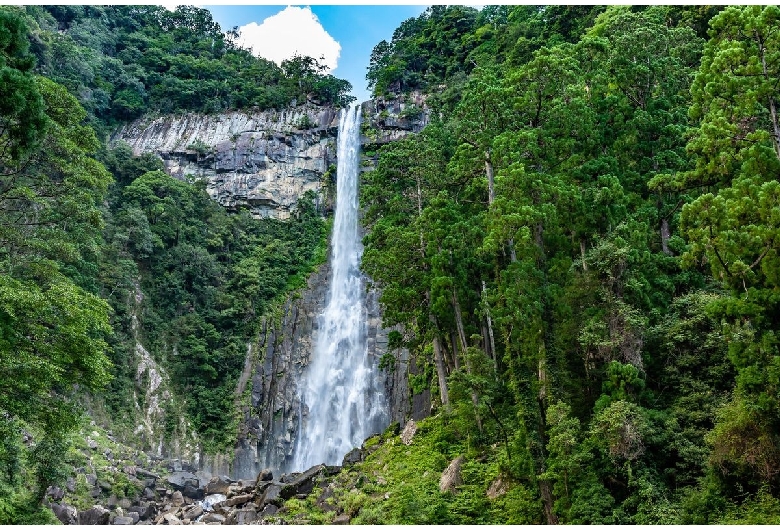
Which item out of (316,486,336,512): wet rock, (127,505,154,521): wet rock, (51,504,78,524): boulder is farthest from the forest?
(127,505,154,521): wet rock

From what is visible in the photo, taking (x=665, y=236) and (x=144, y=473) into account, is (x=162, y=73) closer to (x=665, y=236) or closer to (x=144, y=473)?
(x=144, y=473)

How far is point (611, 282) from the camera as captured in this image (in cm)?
1121

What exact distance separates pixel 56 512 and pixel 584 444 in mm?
12424

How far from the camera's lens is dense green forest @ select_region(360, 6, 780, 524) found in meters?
8.62

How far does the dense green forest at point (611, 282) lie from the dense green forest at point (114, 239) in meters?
7.52

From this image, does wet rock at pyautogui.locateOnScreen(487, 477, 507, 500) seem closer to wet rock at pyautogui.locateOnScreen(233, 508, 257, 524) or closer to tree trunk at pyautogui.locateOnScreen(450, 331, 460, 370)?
tree trunk at pyautogui.locateOnScreen(450, 331, 460, 370)

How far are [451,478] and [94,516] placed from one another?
9.61 metres

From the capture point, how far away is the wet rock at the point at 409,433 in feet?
60.3

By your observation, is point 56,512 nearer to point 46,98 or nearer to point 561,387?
point 46,98

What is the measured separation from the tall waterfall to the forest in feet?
22.2

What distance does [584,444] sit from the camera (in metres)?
10.2

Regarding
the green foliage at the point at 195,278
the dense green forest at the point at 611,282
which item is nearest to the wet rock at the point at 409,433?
the dense green forest at the point at 611,282

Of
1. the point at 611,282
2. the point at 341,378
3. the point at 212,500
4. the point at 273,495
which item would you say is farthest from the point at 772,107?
the point at 341,378

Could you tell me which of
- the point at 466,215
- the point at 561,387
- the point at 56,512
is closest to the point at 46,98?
the point at 56,512
